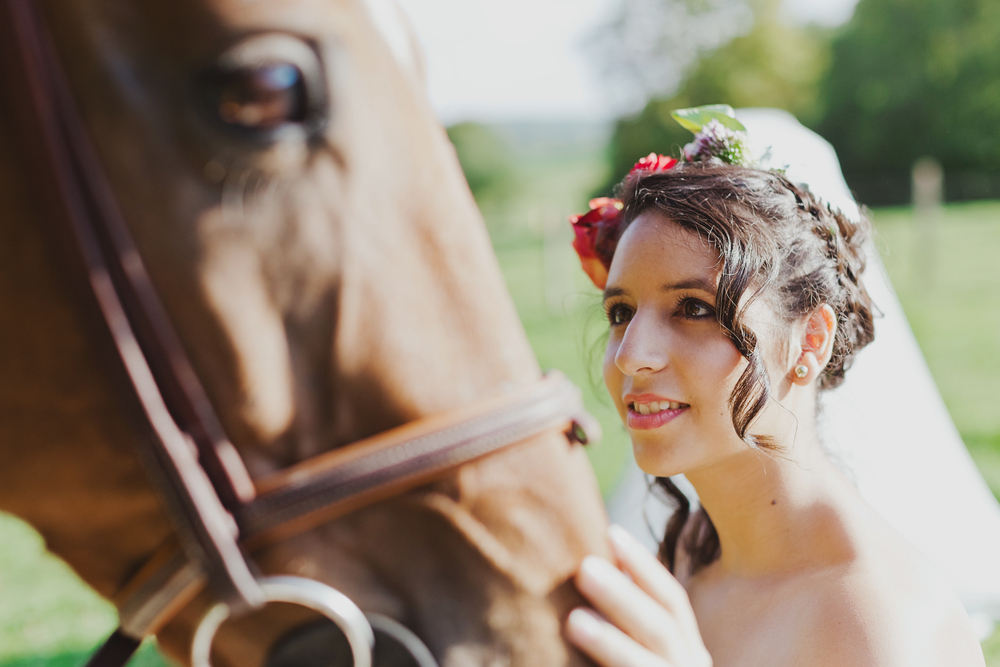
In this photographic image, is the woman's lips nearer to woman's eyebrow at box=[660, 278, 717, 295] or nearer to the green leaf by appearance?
woman's eyebrow at box=[660, 278, 717, 295]

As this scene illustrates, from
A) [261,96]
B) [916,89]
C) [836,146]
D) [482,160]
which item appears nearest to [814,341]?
[261,96]

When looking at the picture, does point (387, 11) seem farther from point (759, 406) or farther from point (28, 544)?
point (28, 544)

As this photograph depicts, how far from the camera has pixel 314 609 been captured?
0.96m

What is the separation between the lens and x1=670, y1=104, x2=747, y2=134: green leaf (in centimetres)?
149

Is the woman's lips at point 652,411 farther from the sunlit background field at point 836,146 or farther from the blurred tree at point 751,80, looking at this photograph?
the blurred tree at point 751,80

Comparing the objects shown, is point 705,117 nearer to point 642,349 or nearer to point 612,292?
point 612,292

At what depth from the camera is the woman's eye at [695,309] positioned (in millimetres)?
1254

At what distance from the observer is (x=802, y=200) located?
1.38 meters

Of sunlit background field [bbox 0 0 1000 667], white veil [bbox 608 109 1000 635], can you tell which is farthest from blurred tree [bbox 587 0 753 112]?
white veil [bbox 608 109 1000 635]

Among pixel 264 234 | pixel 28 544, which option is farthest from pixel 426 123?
pixel 28 544

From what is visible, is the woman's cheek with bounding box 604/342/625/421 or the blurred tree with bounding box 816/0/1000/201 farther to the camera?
the blurred tree with bounding box 816/0/1000/201

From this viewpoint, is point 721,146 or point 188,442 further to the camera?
point 721,146

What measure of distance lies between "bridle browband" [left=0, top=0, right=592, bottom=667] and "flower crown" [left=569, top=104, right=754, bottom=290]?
0.71 m

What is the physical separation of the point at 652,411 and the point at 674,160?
62cm
